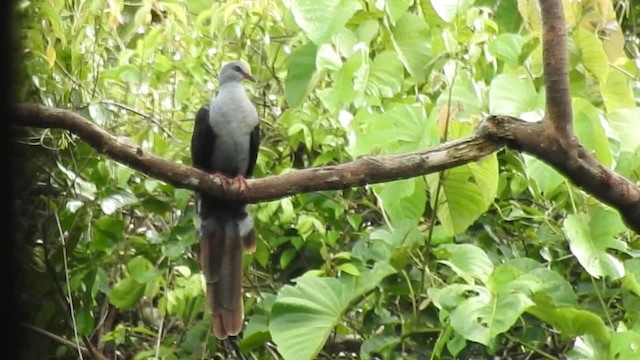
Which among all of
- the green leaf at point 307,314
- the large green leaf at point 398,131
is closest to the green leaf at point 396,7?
the large green leaf at point 398,131

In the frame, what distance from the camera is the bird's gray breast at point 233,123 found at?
2.35 metres

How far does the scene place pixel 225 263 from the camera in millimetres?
2377

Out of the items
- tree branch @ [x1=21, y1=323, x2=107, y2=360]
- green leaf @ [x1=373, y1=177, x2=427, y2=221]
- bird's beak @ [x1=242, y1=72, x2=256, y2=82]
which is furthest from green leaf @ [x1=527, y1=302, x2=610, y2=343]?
tree branch @ [x1=21, y1=323, x2=107, y2=360]

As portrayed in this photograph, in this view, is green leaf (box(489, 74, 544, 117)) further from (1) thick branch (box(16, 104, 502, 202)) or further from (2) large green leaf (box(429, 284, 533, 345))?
(2) large green leaf (box(429, 284, 533, 345))

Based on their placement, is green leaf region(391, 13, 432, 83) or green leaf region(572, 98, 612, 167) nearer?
green leaf region(572, 98, 612, 167)

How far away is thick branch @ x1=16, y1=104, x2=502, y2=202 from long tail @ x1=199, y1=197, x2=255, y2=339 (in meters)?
0.66

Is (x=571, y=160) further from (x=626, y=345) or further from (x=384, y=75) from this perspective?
(x=384, y=75)

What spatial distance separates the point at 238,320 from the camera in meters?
2.27

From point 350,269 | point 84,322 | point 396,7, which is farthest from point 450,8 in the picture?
point 84,322

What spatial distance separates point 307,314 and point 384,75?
0.54 meters

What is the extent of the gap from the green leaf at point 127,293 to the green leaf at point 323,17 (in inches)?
33.1

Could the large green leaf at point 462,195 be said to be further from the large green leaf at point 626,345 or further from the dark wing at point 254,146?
the dark wing at point 254,146

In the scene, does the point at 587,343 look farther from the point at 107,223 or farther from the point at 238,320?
the point at 107,223

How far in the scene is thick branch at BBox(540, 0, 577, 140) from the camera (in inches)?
64.5
